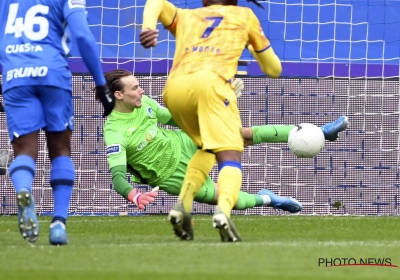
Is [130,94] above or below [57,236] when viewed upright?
above

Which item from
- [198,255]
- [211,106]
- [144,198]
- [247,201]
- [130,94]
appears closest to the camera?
[198,255]

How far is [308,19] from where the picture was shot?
13.3 meters

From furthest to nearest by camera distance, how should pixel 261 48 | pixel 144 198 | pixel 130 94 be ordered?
1. pixel 130 94
2. pixel 144 198
3. pixel 261 48

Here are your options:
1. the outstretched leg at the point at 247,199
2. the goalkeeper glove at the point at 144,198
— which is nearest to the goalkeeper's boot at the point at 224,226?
the goalkeeper glove at the point at 144,198

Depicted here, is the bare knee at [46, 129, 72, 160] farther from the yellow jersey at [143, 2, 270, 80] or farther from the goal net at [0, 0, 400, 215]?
the goal net at [0, 0, 400, 215]

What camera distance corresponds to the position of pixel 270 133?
9344 mm

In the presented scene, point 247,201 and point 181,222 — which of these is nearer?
point 181,222

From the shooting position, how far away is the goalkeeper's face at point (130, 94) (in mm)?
9625

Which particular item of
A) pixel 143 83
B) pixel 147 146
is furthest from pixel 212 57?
pixel 143 83

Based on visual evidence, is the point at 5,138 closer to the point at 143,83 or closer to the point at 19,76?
the point at 143,83

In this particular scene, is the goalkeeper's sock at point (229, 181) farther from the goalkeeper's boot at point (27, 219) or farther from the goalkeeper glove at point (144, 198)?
the goalkeeper glove at point (144, 198)

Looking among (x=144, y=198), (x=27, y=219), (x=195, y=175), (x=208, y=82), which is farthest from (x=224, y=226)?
(x=144, y=198)

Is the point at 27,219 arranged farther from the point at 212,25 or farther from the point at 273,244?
the point at 212,25

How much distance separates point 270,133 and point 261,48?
2.70m
